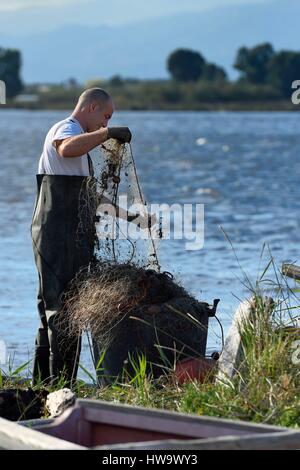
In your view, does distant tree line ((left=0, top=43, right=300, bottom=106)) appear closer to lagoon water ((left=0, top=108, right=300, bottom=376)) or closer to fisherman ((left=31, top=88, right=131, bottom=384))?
lagoon water ((left=0, top=108, right=300, bottom=376))

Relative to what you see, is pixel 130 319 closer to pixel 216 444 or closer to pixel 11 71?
pixel 216 444

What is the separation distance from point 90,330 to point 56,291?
12.2 inches

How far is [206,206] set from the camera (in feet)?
90.1

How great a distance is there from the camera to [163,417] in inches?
213

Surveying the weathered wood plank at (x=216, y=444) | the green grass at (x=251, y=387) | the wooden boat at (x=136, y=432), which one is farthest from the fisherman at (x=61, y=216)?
the weathered wood plank at (x=216, y=444)

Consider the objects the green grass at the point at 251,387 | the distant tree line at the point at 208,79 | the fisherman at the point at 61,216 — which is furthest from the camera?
the distant tree line at the point at 208,79

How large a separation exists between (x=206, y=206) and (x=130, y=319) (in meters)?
19.7

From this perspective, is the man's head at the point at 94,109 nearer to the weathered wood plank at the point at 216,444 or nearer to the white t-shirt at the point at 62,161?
the white t-shirt at the point at 62,161

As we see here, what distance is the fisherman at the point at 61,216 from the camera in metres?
7.93

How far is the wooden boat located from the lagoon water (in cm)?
269

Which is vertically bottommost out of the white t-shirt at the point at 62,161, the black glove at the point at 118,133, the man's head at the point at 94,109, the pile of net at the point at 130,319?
the pile of net at the point at 130,319

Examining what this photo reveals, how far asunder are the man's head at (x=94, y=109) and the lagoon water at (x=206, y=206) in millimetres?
1087

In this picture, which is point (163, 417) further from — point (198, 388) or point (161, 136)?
point (161, 136)

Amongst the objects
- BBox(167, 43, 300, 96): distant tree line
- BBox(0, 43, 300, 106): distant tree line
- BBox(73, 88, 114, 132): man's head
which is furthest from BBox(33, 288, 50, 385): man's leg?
BBox(167, 43, 300, 96): distant tree line
